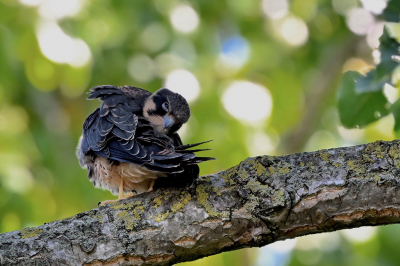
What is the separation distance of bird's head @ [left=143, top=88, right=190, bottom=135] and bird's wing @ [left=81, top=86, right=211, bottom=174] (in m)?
0.10

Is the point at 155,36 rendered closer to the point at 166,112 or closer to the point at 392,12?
the point at 166,112

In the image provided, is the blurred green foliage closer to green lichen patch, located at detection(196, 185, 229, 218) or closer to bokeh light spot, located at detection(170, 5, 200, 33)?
bokeh light spot, located at detection(170, 5, 200, 33)

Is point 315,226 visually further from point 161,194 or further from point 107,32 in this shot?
point 107,32

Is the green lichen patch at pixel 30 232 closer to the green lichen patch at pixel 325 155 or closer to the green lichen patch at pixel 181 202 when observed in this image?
the green lichen patch at pixel 181 202

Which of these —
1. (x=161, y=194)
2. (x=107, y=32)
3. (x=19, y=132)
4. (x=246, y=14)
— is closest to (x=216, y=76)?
(x=246, y=14)

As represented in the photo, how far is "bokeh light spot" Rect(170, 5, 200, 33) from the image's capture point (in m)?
6.16

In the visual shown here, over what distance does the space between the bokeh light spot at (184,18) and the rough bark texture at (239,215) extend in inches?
160

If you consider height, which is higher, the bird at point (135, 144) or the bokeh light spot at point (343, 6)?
the bokeh light spot at point (343, 6)

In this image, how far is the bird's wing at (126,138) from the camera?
2.52m

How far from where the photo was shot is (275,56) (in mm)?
6297

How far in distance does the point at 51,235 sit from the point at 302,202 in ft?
4.42

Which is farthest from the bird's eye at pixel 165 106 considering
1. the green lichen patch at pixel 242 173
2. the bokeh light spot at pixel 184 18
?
the bokeh light spot at pixel 184 18

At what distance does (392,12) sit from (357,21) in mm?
4151

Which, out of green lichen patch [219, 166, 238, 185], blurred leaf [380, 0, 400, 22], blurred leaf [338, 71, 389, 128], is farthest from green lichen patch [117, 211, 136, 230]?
blurred leaf [380, 0, 400, 22]
